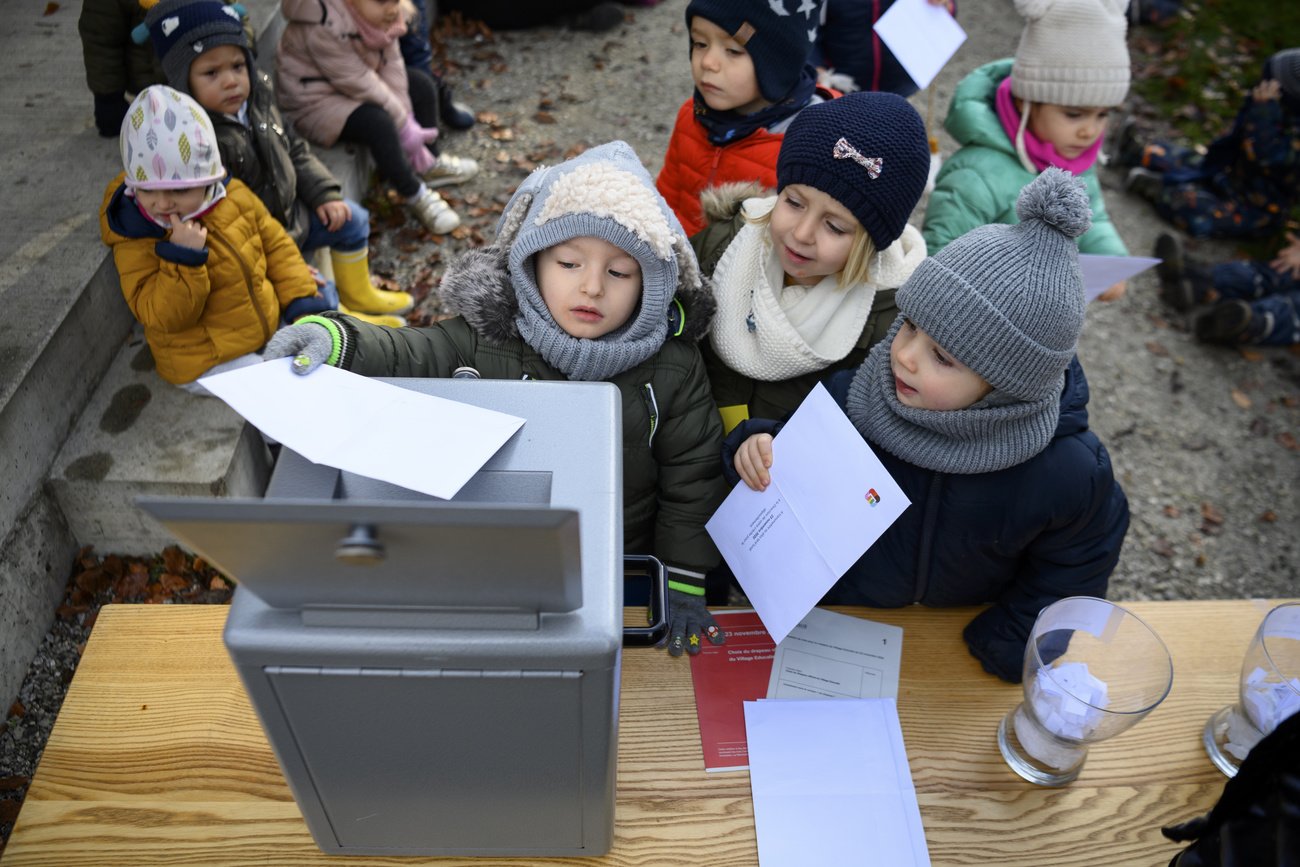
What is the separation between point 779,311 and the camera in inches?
75.9

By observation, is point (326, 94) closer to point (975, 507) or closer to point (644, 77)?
point (644, 77)

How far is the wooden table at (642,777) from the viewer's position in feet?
4.06

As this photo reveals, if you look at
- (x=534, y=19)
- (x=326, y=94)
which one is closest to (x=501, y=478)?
(x=326, y=94)

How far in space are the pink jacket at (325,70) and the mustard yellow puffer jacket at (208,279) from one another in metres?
1.45

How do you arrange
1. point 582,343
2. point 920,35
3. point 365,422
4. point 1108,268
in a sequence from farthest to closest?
point 920,35, point 1108,268, point 582,343, point 365,422

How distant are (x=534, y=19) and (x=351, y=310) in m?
3.43

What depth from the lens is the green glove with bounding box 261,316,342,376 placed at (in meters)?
1.42

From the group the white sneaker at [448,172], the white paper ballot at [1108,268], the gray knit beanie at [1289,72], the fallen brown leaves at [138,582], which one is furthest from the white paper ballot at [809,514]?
the gray knit beanie at [1289,72]

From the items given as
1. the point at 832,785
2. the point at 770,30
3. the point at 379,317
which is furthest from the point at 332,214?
the point at 832,785

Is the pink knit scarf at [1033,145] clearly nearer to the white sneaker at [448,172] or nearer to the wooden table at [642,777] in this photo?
the wooden table at [642,777]

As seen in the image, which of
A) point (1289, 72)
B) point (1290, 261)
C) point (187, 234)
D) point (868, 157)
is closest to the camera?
point (868, 157)

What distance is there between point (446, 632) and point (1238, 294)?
4.84 metres

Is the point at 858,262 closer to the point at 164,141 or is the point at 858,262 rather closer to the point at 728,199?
the point at 728,199

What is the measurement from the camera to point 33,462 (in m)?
2.42
